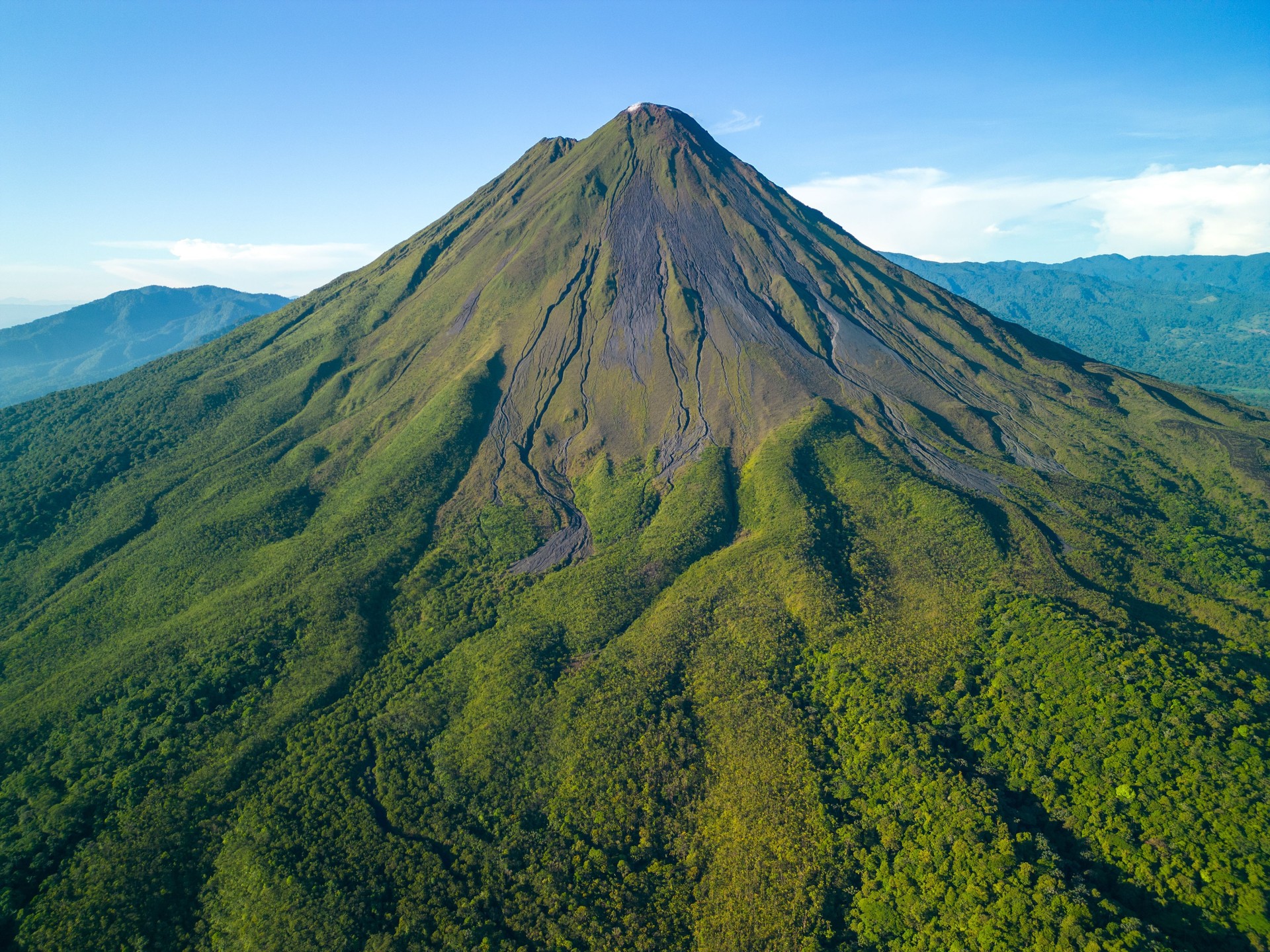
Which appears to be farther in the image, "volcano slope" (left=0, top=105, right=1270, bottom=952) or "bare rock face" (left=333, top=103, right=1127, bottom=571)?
"bare rock face" (left=333, top=103, right=1127, bottom=571)

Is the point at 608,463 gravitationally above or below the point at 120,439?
below

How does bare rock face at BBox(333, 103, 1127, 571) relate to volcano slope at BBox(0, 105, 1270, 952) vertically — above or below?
above

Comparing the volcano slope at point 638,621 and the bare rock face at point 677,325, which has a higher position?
the bare rock face at point 677,325

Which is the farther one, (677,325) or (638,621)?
(677,325)

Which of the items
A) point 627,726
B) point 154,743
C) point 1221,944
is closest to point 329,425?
point 154,743

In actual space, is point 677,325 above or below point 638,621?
above

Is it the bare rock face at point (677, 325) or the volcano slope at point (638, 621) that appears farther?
the bare rock face at point (677, 325)

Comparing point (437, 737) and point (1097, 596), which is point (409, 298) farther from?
point (1097, 596)

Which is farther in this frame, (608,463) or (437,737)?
(608,463)
